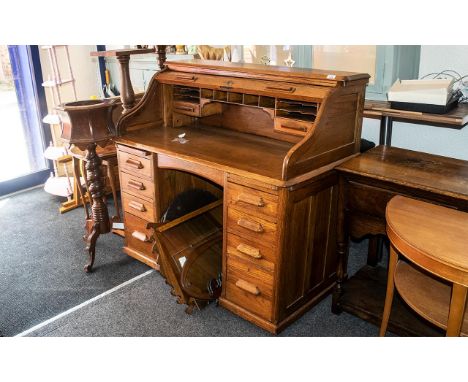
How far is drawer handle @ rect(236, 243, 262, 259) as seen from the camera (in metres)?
2.25

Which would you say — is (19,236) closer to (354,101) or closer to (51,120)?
(51,120)

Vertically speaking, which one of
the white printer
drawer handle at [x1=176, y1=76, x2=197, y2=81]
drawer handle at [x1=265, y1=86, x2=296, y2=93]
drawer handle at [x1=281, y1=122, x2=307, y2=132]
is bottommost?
drawer handle at [x1=281, y1=122, x2=307, y2=132]

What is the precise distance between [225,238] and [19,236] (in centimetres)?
200

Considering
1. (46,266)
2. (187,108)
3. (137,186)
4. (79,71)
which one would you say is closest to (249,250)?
(137,186)

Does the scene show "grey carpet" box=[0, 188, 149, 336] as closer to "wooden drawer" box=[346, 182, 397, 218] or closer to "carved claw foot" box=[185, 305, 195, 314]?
"carved claw foot" box=[185, 305, 195, 314]

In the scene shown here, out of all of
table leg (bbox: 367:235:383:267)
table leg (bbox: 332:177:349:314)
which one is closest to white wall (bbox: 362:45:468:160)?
table leg (bbox: 367:235:383:267)

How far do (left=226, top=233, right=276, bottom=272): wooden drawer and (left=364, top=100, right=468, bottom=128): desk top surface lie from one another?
1.25 meters

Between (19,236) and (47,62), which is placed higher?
(47,62)

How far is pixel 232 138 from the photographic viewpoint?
109 inches

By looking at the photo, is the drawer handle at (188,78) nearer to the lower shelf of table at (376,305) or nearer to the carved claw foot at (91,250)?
the carved claw foot at (91,250)

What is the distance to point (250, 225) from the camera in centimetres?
222

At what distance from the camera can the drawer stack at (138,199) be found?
9.14 ft

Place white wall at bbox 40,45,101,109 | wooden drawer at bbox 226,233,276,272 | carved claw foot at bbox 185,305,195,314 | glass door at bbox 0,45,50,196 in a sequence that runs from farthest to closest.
Result: white wall at bbox 40,45,101,109
glass door at bbox 0,45,50,196
carved claw foot at bbox 185,305,195,314
wooden drawer at bbox 226,233,276,272
